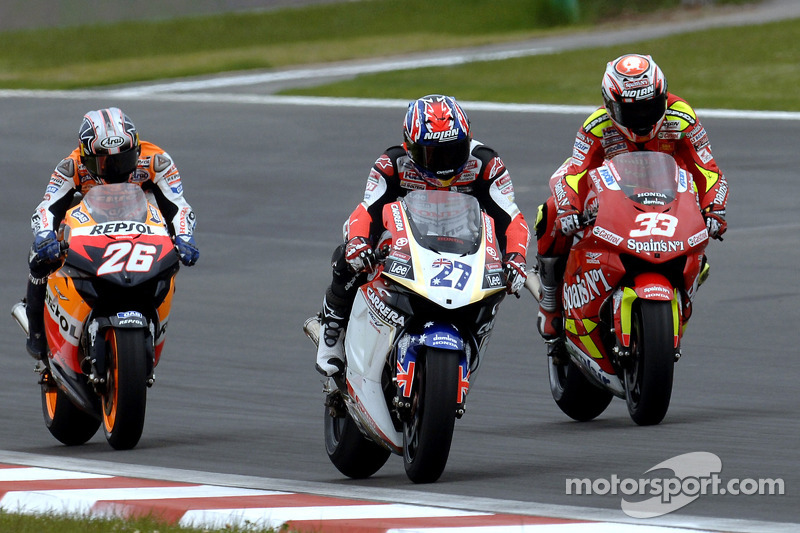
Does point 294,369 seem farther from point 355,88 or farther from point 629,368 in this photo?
point 355,88

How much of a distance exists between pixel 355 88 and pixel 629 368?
18987 mm

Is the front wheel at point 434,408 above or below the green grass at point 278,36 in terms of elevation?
below

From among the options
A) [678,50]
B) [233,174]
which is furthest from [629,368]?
[678,50]

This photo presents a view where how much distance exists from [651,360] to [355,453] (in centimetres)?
165

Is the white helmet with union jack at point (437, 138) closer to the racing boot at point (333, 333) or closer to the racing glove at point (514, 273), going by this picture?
the racing glove at point (514, 273)

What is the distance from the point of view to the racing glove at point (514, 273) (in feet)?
23.7

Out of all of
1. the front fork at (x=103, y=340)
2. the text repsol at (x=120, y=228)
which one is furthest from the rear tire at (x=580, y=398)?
the text repsol at (x=120, y=228)

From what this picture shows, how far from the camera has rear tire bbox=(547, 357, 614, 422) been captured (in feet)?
30.2

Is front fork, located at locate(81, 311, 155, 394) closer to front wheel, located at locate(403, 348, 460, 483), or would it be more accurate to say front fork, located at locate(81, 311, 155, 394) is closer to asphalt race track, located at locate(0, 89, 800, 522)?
asphalt race track, located at locate(0, 89, 800, 522)

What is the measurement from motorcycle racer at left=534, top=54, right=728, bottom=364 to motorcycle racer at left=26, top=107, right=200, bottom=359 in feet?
6.89

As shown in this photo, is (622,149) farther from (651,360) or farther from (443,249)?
(443,249)

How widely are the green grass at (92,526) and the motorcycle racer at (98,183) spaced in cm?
245

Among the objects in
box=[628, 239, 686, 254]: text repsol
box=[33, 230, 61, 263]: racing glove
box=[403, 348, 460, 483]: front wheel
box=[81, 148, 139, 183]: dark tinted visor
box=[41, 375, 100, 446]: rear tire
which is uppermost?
box=[81, 148, 139, 183]: dark tinted visor

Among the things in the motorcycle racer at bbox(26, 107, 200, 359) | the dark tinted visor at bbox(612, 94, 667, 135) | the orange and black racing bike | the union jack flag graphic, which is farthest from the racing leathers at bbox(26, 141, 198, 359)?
the dark tinted visor at bbox(612, 94, 667, 135)
